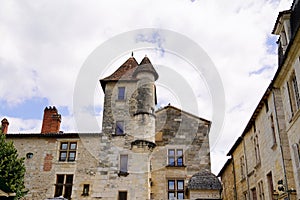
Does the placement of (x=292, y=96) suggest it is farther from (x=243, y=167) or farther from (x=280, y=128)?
(x=243, y=167)

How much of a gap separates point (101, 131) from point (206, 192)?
377 inches

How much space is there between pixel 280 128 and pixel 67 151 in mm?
12548

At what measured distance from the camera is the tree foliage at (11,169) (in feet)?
55.2

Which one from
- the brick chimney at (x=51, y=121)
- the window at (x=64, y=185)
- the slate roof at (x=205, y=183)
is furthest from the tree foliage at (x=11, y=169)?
the slate roof at (x=205, y=183)

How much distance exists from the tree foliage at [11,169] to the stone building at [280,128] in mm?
11990

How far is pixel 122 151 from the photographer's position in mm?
19125

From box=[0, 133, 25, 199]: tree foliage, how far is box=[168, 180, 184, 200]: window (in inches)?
339

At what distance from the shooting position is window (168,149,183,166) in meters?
21.2

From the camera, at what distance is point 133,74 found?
2139 centimetres

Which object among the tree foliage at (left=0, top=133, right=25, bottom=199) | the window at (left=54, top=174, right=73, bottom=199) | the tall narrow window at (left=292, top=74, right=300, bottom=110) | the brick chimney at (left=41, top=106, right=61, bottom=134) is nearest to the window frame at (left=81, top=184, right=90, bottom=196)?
the window at (left=54, top=174, right=73, bottom=199)

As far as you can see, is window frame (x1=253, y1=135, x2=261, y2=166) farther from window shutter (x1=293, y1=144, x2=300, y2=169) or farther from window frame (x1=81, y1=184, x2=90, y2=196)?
window frame (x1=81, y1=184, x2=90, y2=196)

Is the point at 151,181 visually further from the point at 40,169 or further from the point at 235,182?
the point at 40,169

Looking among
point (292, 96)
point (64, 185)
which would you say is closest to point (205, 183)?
point (292, 96)

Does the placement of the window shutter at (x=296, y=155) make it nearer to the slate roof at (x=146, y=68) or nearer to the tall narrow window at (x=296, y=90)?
the tall narrow window at (x=296, y=90)
